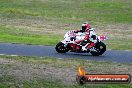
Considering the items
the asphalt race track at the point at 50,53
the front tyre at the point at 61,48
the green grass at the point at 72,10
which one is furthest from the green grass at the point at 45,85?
the green grass at the point at 72,10

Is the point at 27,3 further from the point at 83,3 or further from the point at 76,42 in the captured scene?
the point at 76,42

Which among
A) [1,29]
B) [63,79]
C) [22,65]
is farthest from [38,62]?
[1,29]

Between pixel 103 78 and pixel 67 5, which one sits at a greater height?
pixel 103 78

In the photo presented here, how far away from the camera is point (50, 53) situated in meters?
24.4

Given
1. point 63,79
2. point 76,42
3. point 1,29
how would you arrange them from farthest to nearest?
point 1,29 → point 76,42 → point 63,79

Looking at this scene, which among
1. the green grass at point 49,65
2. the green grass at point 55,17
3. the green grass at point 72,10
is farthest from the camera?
the green grass at point 72,10

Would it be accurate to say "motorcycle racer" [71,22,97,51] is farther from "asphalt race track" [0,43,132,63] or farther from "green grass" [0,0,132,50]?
"green grass" [0,0,132,50]

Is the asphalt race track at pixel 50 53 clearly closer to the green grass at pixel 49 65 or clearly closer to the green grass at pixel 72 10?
the green grass at pixel 49 65

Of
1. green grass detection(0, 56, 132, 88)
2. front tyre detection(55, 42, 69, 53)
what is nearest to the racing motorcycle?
front tyre detection(55, 42, 69, 53)

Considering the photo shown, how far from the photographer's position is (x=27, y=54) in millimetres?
23391

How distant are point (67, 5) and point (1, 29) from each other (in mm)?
24832

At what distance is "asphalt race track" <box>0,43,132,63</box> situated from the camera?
23.6m

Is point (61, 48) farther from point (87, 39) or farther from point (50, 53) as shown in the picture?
point (87, 39)

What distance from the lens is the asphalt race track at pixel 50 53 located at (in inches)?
928
